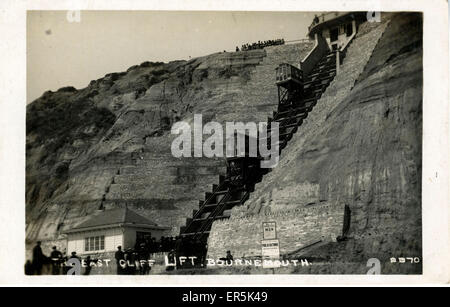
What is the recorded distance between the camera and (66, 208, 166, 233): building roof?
2344 cm

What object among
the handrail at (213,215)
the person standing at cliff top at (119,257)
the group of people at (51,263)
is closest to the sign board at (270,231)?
the handrail at (213,215)

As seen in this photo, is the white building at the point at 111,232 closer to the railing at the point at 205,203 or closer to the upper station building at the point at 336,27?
the railing at the point at 205,203

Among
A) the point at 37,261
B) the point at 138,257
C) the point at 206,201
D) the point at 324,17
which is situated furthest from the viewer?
the point at 206,201

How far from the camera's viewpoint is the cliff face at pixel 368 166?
67.1 feet

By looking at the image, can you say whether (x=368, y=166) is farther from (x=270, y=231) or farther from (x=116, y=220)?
(x=116, y=220)

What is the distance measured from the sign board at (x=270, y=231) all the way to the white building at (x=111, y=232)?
450 cm

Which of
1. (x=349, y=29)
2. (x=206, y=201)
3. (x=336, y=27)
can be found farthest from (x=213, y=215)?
(x=349, y=29)

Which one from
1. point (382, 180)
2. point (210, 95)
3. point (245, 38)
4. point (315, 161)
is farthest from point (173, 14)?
point (382, 180)

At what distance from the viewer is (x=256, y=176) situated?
2612cm

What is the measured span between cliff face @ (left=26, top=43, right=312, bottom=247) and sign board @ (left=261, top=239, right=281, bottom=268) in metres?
5.06

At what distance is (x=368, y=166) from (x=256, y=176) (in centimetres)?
557

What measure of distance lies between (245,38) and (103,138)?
871 cm

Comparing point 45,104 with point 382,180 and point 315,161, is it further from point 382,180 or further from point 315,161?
point 382,180
